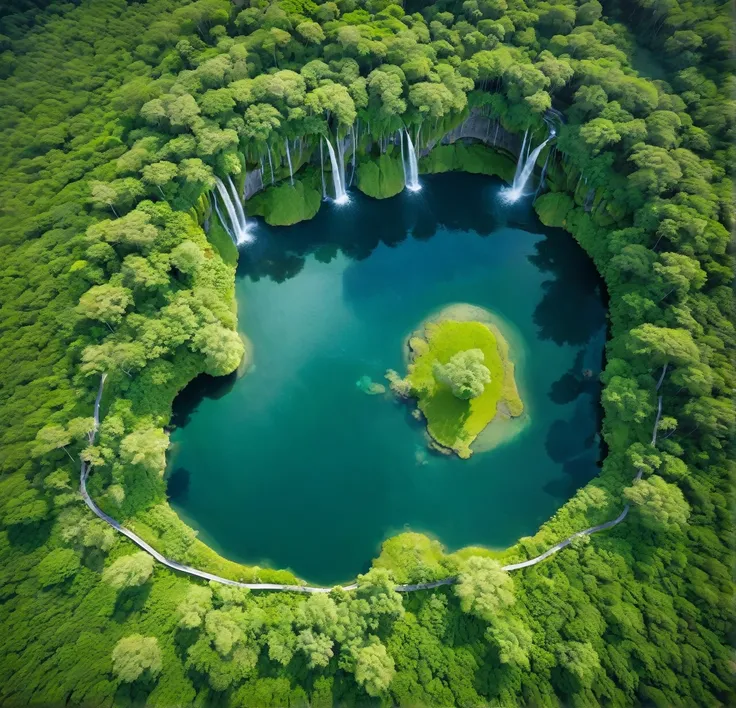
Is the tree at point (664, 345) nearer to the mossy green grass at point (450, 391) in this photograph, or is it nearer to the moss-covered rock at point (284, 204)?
the mossy green grass at point (450, 391)

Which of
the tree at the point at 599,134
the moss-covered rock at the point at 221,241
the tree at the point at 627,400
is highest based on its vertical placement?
the tree at the point at 599,134

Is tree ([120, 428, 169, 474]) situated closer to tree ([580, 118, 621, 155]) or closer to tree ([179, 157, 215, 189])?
tree ([179, 157, 215, 189])

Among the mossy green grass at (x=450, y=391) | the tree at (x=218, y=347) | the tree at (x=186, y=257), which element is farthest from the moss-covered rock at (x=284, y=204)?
the mossy green grass at (x=450, y=391)

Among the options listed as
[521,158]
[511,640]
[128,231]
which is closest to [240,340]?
[128,231]

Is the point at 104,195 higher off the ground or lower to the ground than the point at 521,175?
higher

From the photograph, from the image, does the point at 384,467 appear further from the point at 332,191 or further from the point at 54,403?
the point at 332,191

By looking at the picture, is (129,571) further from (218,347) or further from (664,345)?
Result: (664,345)

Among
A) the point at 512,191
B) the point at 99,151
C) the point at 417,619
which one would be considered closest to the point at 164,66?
the point at 99,151
